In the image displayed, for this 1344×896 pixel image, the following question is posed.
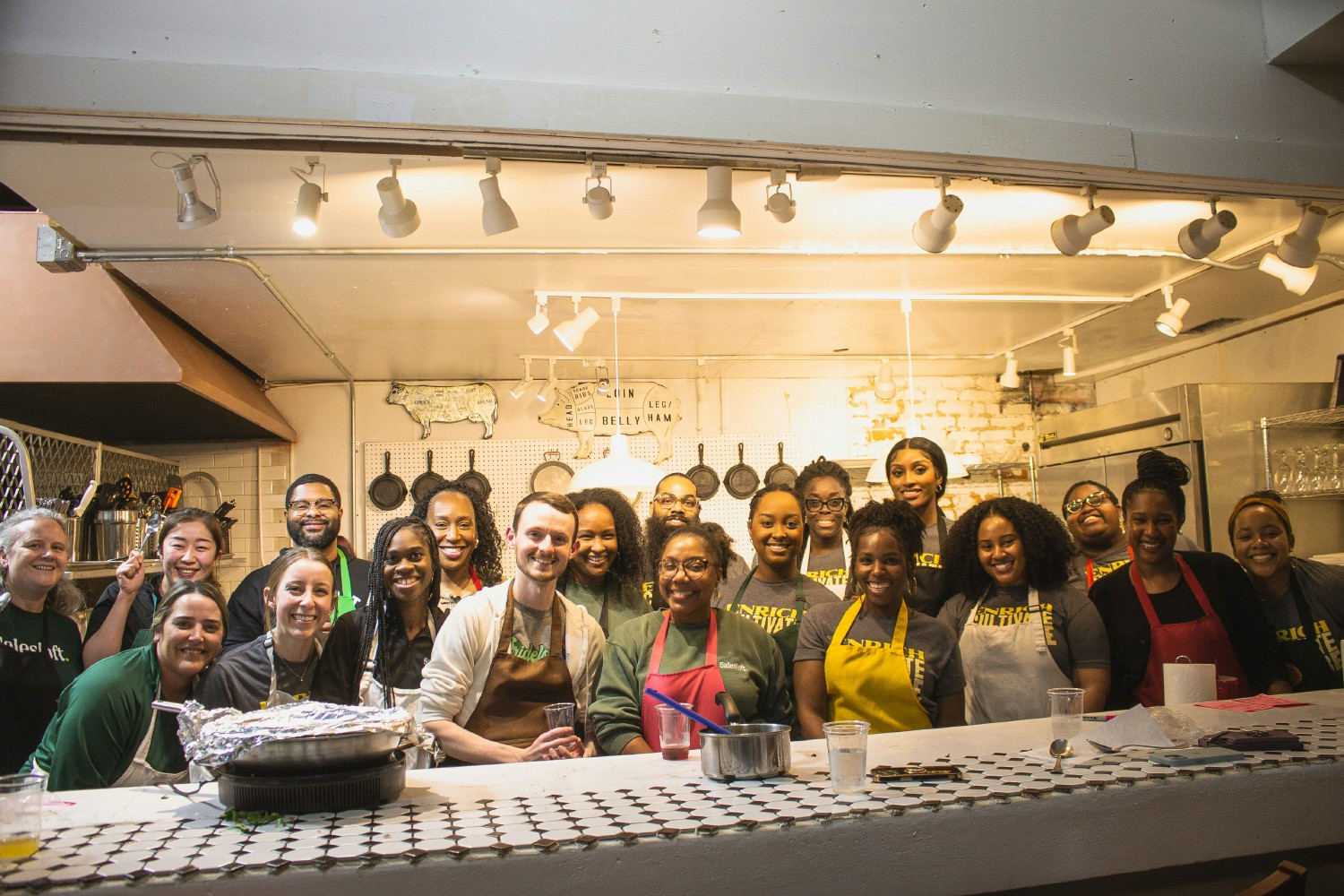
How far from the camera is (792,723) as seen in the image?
112 inches

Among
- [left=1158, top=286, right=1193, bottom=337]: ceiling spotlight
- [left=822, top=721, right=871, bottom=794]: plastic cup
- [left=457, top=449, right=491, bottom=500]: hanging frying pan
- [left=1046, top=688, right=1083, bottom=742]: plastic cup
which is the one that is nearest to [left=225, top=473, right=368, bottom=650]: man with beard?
[left=822, top=721, right=871, bottom=794]: plastic cup

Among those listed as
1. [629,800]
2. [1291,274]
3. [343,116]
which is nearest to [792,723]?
[629,800]

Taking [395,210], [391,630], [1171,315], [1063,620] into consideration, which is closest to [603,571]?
[391,630]

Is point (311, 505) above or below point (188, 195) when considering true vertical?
below

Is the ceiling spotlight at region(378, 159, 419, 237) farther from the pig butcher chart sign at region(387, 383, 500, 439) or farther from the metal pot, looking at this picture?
the pig butcher chart sign at region(387, 383, 500, 439)

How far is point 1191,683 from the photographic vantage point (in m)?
2.79

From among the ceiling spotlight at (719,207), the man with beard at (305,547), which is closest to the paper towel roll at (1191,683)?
the ceiling spotlight at (719,207)

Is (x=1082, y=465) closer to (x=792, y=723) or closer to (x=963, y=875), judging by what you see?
(x=792, y=723)

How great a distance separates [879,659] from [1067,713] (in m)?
0.61

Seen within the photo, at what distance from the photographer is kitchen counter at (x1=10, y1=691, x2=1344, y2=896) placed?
1.51 metres

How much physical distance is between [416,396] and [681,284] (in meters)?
2.86

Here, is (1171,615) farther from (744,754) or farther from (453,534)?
→ (453,534)

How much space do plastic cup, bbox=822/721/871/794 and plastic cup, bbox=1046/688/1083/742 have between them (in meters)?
0.62

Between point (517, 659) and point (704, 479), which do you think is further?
point (704, 479)
